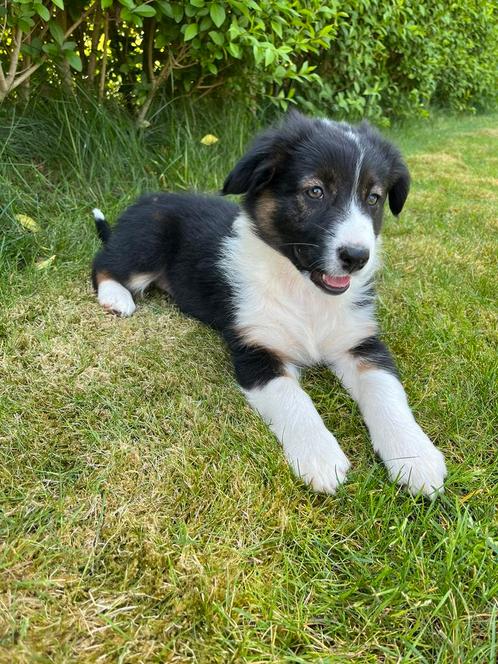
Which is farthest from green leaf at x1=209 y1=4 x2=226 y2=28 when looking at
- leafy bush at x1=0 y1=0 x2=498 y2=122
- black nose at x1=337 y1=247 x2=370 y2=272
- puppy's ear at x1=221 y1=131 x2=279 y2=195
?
black nose at x1=337 y1=247 x2=370 y2=272

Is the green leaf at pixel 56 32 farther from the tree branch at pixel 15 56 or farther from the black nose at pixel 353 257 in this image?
the black nose at pixel 353 257

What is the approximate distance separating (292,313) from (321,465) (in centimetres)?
99

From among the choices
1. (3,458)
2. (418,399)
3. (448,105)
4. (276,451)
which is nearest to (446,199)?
(418,399)

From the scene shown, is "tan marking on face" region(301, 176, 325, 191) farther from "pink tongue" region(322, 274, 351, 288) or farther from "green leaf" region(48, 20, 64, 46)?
"green leaf" region(48, 20, 64, 46)

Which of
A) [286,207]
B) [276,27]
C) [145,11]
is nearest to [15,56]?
[145,11]

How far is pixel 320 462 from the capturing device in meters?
1.86

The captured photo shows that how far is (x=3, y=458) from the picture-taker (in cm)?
188

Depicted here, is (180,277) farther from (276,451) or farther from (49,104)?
(49,104)

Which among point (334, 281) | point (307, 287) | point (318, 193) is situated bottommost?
point (307, 287)

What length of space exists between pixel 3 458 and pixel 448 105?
12.7 m

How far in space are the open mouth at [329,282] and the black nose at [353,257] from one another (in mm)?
175

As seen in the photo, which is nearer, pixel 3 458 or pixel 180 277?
pixel 3 458

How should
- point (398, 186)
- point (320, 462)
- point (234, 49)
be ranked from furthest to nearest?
point (234, 49)
point (398, 186)
point (320, 462)

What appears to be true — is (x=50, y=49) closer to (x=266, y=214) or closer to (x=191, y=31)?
(x=191, y=31)
